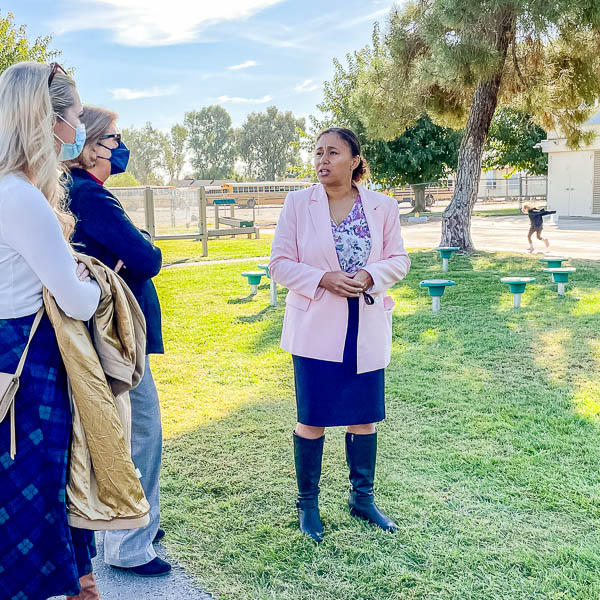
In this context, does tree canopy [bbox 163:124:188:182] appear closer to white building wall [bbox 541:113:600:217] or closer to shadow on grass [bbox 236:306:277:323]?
white building wall [bbox 541:113:600:217]

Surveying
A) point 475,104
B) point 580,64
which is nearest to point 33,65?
point 475,104

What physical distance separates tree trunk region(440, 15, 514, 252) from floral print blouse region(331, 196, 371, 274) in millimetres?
12222

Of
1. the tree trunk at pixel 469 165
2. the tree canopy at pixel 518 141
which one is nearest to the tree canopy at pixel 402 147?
the tree canopy at pixel 518 141

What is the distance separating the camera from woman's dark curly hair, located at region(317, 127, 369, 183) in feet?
10.9

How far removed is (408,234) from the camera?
73.4ft

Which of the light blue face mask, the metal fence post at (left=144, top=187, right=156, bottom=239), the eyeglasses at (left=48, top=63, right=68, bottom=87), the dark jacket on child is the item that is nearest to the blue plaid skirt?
the light blue face mask

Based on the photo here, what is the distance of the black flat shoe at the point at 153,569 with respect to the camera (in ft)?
9.62

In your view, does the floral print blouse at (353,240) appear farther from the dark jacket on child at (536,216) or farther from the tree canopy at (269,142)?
the tree canopy at (269,142)

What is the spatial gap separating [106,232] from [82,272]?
51 centimetres

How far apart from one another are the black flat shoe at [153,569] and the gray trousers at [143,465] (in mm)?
22

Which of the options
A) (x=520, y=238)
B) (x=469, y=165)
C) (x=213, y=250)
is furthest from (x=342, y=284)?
(x=520, y=238)

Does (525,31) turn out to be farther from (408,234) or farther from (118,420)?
(118,420)

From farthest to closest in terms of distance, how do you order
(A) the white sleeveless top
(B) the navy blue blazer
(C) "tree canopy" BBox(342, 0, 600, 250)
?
1. (C) "tree canopy" BBox(342, 0, 600, 250)
2. (B) the navy blue blazer
3. (A) the white sleeveless top

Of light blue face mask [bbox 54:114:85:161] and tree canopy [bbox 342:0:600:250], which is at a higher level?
tree canopy [bbox 342:0:600:250]
